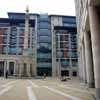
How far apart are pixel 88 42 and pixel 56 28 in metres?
54.3

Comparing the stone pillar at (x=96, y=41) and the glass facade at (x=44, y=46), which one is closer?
the stone pillar at (x=96, y=41)

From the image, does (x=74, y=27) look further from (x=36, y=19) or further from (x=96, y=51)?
(x=96, y=51)

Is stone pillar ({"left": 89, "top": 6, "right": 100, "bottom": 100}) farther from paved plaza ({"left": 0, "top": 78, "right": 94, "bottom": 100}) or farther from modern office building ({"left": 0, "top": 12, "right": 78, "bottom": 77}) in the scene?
modern office building ({"left": 0, "top": 12, "right": 78, "bottom": 77})

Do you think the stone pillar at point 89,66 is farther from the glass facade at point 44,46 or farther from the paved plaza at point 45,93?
the glass facade at point 44,46

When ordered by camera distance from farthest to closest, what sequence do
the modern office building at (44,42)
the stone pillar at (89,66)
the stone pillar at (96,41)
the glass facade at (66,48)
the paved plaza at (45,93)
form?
the glass facade at (66,48) < the modern office building at (44,42) < the stone pillar at (89,66) < the stone pillar at (96,41) < the paved plaza at (45,93)

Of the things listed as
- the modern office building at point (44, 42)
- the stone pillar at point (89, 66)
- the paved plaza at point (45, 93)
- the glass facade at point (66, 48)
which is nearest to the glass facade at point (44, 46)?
the modern office building at point (44, 42)

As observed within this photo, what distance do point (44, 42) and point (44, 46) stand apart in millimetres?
1822

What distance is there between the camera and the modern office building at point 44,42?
65.4 metres

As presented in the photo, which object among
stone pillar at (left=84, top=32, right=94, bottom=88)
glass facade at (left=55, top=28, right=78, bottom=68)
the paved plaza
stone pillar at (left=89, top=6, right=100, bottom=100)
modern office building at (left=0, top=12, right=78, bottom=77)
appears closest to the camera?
the paved plaza

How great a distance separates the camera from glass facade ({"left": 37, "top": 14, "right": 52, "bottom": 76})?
65631mm

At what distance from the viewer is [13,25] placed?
230 feet

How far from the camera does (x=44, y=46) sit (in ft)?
226

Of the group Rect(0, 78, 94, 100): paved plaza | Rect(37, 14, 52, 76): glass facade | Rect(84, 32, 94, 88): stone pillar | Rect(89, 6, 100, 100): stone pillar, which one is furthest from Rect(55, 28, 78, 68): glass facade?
Rect(89, 6, 100, 100): stone pillar

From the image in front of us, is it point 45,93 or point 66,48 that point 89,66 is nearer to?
point 45,93
